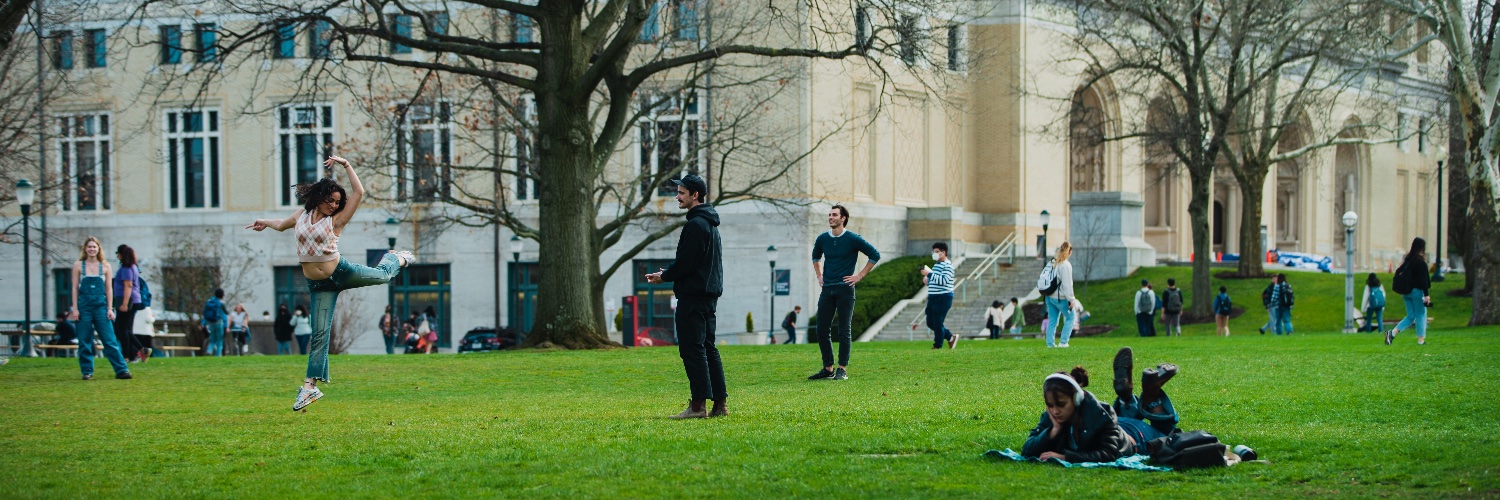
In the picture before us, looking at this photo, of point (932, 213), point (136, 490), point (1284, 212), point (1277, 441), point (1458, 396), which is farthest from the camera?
point (1284, 212)

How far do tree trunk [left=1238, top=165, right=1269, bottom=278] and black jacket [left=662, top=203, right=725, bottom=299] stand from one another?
3934 centimetres

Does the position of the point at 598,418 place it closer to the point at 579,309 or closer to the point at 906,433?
the point at 906,433

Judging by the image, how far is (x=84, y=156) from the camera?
54.6 meters

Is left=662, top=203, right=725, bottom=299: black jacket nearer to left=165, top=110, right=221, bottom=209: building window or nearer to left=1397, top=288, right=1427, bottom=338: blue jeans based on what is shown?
left=1397, top=288, right=1427, bottom=338: blue jeans

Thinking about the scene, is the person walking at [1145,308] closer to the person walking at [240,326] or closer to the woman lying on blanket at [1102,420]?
the person walking at [240,326]

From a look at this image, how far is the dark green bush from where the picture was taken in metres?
46.8

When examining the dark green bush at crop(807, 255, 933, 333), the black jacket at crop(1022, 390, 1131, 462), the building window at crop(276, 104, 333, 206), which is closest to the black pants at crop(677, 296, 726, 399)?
the black jacket at crop(1022, 390, 1131, 462)

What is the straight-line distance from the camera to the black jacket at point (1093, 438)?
8.83 m

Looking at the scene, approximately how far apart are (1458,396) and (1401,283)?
9547mm

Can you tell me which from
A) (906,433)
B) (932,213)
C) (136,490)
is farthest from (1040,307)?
(136,490)

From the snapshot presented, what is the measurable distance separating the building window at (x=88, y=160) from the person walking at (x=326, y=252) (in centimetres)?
4153

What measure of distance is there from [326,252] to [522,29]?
32.5 m

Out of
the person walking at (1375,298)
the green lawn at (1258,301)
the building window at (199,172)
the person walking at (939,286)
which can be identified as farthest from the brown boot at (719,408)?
Answer: the building window at (199,172)

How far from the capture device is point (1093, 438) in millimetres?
8922
